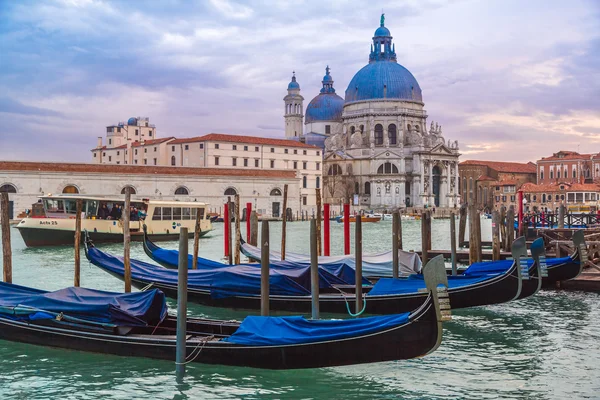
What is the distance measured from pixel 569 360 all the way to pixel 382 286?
284cm

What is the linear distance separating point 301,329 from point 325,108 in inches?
2730

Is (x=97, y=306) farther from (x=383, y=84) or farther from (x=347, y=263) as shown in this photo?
(x=383, y=84)

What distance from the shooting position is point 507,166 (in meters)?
83.8

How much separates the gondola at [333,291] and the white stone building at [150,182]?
1178 inches

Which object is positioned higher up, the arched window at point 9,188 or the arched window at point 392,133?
the arched window at point 392,133

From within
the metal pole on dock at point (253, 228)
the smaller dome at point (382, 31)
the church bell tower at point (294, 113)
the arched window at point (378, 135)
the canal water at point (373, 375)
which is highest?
the smaller dome at point (382, 31)

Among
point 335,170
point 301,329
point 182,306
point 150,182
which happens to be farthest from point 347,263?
point 335,170

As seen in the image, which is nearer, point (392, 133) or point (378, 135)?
point (392, 133)

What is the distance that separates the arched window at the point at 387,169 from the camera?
2566 inches

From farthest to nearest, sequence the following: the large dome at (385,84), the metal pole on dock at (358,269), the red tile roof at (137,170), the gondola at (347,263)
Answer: the large dome at (385,84), the red tile roof at (137,170), the gondola at (347,263), the metal pole on dock at (358,269)

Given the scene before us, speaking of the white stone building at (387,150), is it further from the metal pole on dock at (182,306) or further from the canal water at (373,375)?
the metal pole on dock at (182,306)

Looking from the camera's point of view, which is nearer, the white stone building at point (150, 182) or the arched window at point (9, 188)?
the arched window at point (9, 188)

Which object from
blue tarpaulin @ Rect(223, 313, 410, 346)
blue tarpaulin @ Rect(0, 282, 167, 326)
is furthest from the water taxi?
blue tarpaulin @ Rect(223, 313, 410, 346)

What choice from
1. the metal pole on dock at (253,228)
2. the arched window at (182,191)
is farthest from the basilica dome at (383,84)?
the metal pole on dock at (253,228)
